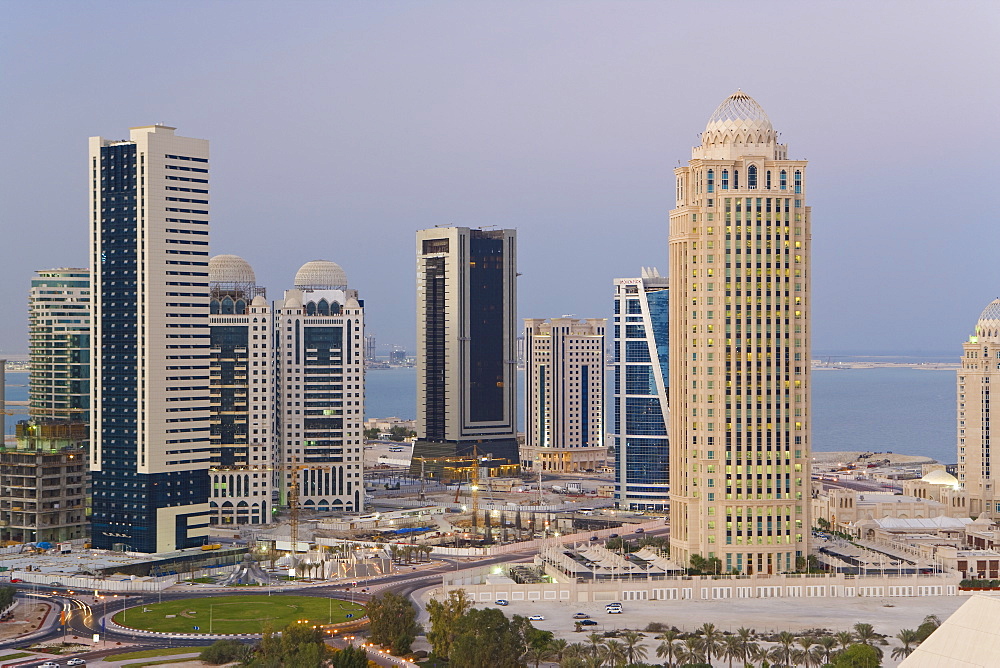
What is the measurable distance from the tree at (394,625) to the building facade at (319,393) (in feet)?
235

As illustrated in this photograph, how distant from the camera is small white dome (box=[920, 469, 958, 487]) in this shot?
173 m

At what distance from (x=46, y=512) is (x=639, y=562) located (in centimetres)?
5974

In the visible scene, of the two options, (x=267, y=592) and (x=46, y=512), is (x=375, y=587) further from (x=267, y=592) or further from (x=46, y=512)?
(x=46, y=512)

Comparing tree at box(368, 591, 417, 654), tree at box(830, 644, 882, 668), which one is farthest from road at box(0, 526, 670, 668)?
tree at box(830, 644, 882, 668)

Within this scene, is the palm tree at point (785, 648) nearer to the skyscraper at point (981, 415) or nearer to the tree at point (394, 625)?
the tree at point (394, 625)

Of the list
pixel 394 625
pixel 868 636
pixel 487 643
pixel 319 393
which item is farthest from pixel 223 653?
pixel 319 393

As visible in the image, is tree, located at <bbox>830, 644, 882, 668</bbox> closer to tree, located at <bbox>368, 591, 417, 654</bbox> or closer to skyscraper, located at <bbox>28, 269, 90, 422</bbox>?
tree, located at <bbox>368, 591, 417, 654</bbox>

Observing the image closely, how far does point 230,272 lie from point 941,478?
81424mm

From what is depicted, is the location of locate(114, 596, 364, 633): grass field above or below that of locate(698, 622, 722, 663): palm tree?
below

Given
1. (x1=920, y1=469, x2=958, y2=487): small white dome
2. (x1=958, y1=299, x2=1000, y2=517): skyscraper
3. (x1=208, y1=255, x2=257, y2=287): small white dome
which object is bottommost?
(x1=920, y1=469, x2=958, y2=487): small white dome

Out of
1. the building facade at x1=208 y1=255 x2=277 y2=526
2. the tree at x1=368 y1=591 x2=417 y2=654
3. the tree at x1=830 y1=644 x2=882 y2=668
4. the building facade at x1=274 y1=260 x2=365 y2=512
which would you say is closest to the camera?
the tree at x1=830 y1=644 x2=882 y2=668

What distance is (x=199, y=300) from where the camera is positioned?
146875mm

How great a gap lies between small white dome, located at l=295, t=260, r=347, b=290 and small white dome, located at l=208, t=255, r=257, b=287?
996cm

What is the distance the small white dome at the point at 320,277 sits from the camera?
604 ft
